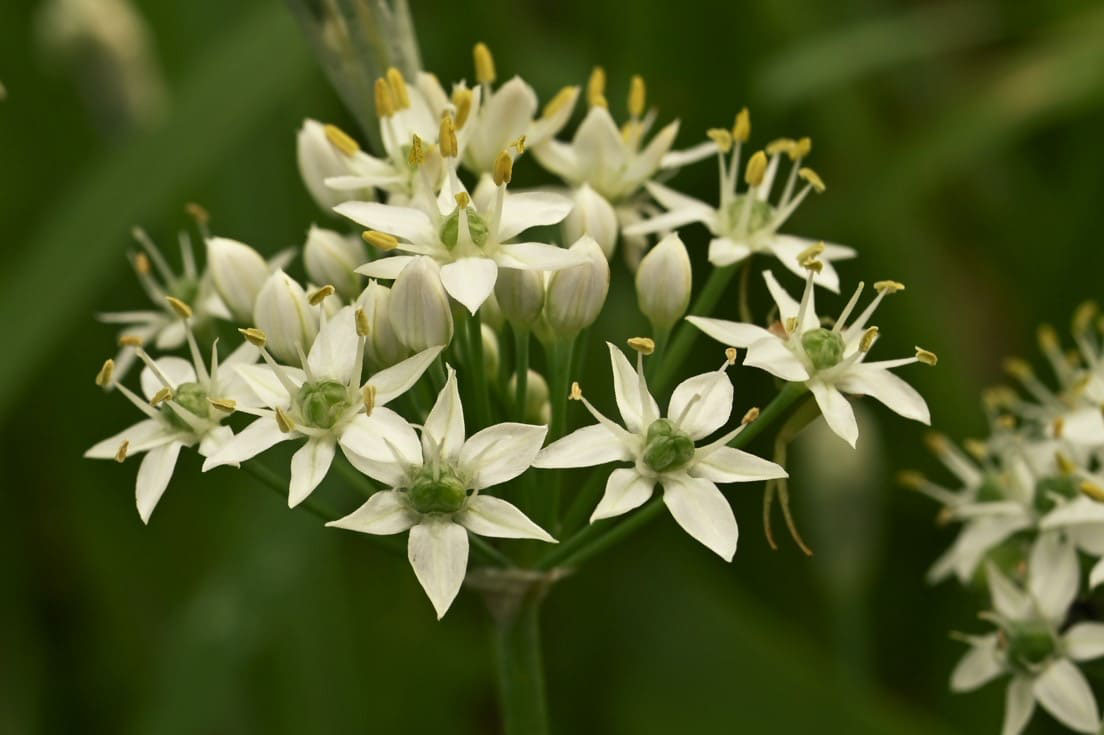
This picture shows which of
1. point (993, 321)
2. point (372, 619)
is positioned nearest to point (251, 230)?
point (372, 619)

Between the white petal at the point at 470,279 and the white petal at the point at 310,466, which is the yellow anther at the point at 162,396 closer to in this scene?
the white petal at the point at 310,466

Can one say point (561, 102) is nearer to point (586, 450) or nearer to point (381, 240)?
point (381, 240)

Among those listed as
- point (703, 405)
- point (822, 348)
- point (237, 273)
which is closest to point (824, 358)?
Answer: point (822, 348)

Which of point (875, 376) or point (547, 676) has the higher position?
point (875, 376)

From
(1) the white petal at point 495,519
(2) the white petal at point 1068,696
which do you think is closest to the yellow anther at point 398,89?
(1) the white petal at point 495,519

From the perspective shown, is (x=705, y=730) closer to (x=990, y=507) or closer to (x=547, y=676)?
(x=547, y=676)

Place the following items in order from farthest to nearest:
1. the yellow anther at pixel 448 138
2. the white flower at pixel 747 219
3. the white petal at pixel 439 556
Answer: the white flower at pixel 747 219, the yellow anther at pixel 448 138, the white petal at pixel 439 556
